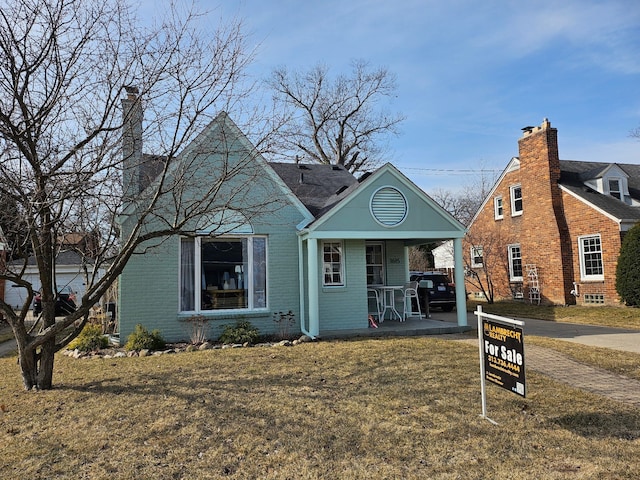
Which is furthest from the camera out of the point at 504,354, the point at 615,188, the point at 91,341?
the point at 615,188

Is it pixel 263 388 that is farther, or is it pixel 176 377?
pixel 176 377

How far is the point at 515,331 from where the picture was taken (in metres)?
4.70

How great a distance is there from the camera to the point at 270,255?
11.6 meters

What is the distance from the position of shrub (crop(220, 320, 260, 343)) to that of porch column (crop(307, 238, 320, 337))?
136 cm

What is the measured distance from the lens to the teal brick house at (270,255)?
10.5 metres

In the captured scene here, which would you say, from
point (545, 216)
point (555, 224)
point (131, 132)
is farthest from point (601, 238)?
point (131, 132)

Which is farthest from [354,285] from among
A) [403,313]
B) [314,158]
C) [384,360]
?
[314,158]

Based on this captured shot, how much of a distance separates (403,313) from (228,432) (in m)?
9.27

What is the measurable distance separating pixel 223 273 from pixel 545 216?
49.8 feet

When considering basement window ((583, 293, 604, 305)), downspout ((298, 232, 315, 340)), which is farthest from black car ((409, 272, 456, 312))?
downspout ((298, 232, 315, 340))

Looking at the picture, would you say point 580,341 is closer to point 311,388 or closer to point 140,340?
point 311,388

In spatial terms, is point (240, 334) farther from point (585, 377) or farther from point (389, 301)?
point (585, 377)

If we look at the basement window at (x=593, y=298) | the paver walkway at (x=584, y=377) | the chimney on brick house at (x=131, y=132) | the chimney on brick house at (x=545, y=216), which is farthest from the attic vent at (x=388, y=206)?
the basement window at (x=593, y=298)

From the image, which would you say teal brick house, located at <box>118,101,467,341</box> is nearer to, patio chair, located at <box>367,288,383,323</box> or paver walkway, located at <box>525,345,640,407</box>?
patio chair, located at <box>367,288,383,323</box>
